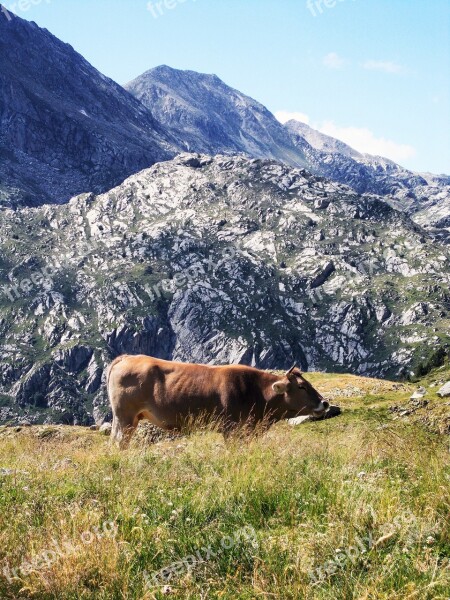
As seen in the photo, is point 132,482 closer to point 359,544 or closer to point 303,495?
point 303,495

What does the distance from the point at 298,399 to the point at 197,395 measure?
3.54 metres

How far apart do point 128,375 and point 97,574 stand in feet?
40.1

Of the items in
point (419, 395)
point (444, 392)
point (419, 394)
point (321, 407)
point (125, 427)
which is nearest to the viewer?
point (125, 427)

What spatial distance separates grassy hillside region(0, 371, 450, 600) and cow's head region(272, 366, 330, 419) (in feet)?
25.6

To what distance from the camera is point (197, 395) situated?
17125 millimetres

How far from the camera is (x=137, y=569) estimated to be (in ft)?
20.1

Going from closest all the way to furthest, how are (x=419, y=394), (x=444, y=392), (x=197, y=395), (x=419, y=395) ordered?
(x=197, y=395), (x=444, y=392), (x=419, y=395), (x=419, y=394)

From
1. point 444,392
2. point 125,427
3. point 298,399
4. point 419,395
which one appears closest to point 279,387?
point 298,399

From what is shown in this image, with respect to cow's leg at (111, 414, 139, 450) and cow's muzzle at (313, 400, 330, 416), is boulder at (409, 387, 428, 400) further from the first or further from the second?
cow's leg at (111, 414, 139, 450)

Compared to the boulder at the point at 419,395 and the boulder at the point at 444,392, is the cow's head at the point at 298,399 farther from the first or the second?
the boulder at the point at 419,395

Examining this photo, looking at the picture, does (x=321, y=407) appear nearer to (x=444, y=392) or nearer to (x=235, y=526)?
(x=444, y=392)

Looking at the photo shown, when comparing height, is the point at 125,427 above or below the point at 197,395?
below

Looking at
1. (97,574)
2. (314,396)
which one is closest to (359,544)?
(97,574)

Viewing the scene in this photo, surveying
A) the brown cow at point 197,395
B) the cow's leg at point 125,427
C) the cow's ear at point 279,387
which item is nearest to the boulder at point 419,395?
the brown cow at point 197,395
